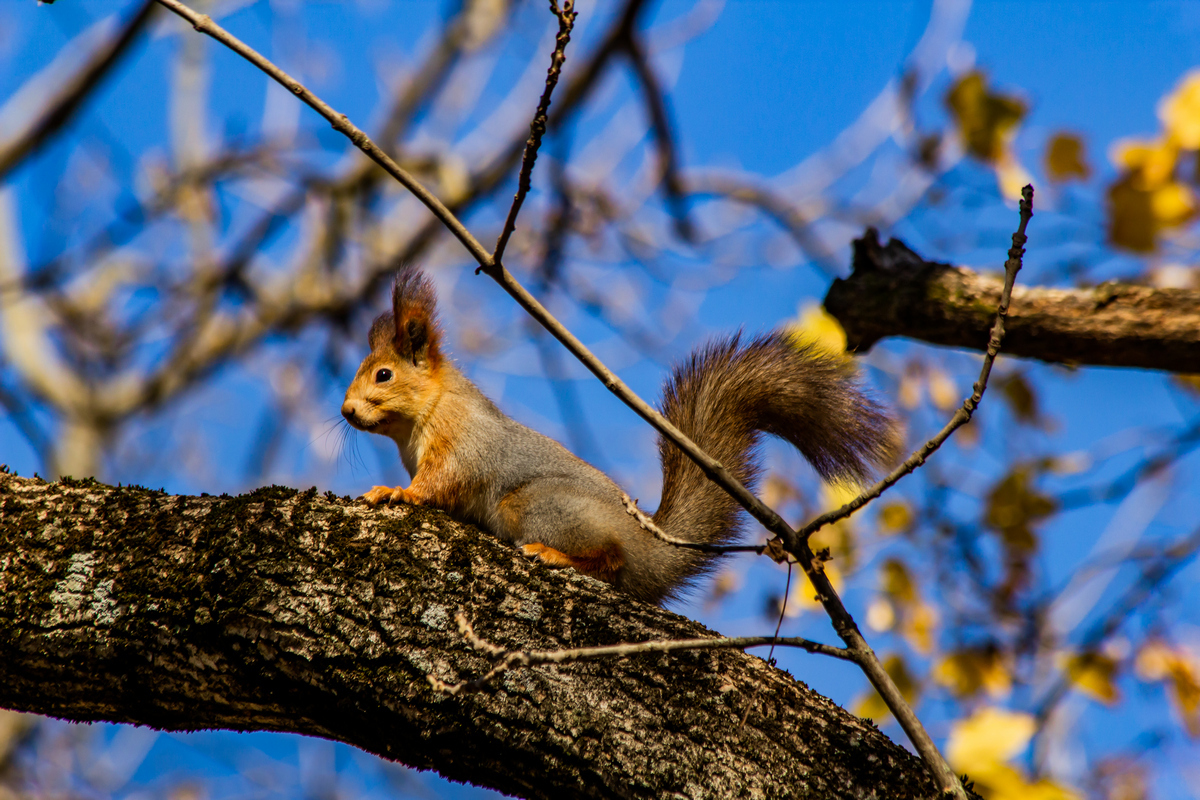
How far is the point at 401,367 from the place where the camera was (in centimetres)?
311

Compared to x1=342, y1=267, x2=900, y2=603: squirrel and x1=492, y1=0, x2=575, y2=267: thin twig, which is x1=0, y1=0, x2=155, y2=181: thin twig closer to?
x1=342, y1=267, x2=900, y2=603: squirrel

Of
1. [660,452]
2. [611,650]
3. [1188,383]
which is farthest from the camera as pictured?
[1188,383]

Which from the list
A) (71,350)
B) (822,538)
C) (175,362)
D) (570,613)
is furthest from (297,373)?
(570,613)

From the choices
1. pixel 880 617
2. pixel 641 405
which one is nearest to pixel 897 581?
pixel 880 617

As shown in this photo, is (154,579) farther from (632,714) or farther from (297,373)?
(297,373)

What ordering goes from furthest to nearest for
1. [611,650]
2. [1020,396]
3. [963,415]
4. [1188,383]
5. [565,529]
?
[1020,396] → [1188,383] → [565,529] → [963,415] → [611,650]

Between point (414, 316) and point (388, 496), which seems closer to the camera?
point (388, 496)

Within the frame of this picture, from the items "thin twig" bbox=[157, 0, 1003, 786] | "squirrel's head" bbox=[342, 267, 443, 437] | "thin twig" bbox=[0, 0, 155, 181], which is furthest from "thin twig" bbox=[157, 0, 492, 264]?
"thin twig" bbox=[0, 0, 155, 181]

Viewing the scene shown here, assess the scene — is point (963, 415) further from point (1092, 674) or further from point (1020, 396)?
point (1020, 396)

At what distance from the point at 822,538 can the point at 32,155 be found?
432 centimetres

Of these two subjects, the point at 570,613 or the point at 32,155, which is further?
the point at 32,155

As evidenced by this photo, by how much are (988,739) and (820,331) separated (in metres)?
1.56

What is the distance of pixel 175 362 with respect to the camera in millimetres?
7371

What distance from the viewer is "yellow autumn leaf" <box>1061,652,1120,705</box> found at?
9.93 ft
